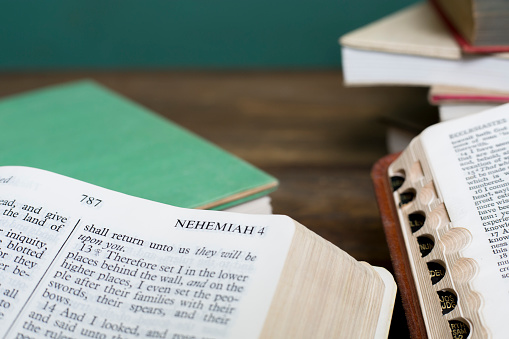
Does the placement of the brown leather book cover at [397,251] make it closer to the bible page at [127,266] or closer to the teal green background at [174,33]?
the bible page at [127,266]

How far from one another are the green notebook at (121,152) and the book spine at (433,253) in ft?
0.43

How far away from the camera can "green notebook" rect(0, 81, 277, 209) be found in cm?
56

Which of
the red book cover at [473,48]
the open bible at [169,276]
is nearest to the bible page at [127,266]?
the open bible at [169,276]

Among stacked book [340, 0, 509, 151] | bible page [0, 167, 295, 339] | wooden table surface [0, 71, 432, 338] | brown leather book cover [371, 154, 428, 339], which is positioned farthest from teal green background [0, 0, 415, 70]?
bible page [0, 167, 295, 339]

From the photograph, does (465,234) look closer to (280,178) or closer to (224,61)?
(280,178)

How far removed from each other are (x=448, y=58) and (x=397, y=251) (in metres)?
0.37

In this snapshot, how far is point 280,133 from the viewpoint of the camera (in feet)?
3.80

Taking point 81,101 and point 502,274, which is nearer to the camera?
point 502,274

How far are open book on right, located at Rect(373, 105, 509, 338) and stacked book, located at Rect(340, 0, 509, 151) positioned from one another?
23cm

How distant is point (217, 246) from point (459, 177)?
21 centimetres

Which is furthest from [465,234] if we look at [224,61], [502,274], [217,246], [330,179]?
[224,61]

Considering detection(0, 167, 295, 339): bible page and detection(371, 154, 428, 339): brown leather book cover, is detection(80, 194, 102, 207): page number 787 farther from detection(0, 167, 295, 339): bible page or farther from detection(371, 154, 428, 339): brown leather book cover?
detection(371, 154, 428, 339): brown leather book cover

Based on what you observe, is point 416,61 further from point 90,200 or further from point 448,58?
point 90,200

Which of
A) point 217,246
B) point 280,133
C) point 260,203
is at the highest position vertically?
point 280,133
